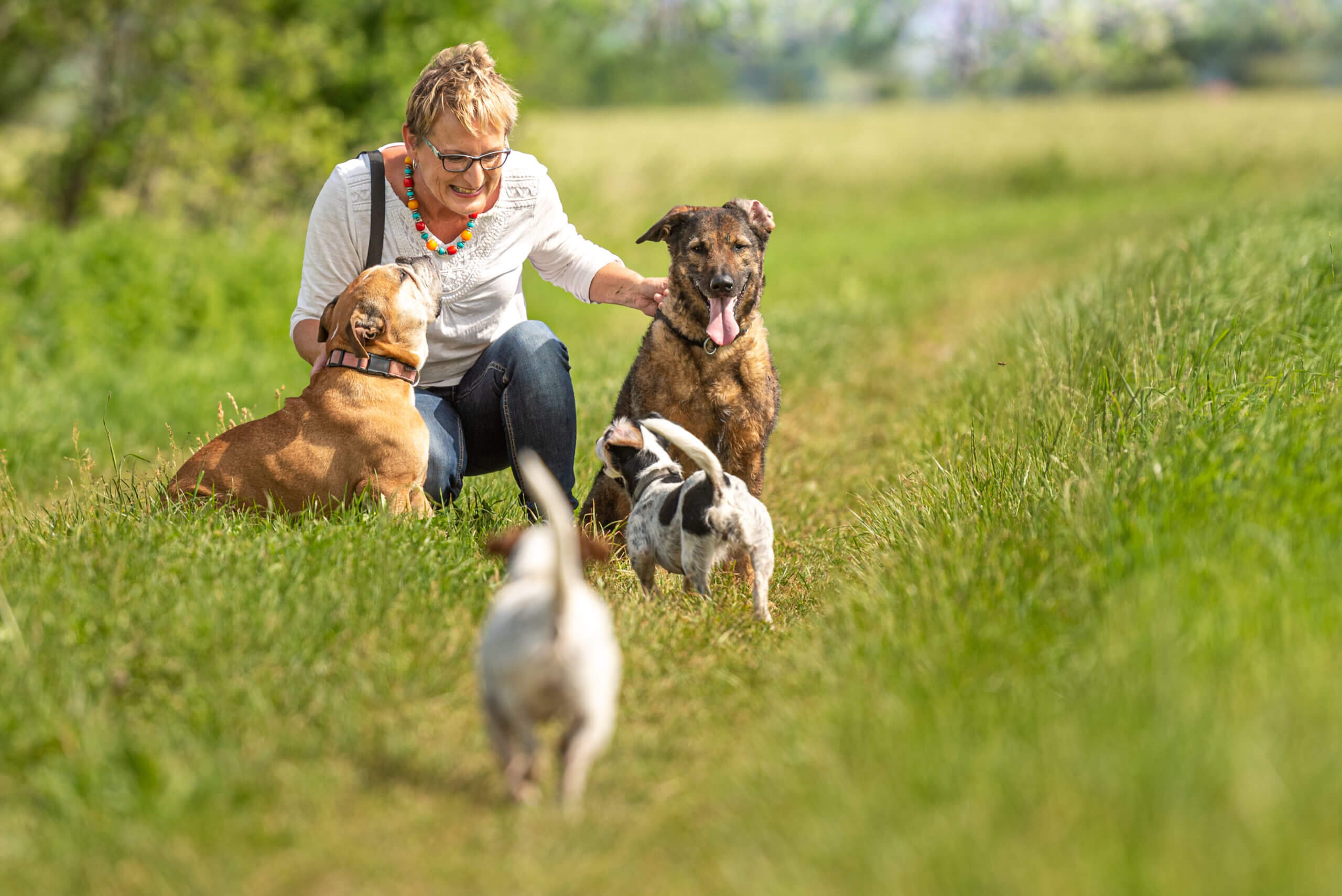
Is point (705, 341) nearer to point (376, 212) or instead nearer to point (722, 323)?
point (722, 323)

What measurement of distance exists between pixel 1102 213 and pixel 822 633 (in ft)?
62.4

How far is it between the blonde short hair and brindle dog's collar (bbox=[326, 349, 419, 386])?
0.87 m

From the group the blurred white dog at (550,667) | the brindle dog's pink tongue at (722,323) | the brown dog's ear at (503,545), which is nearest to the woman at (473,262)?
the brindle dog's pink tongue at (722,323)

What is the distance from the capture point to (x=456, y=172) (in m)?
4.08

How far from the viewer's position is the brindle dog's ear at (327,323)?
4.03 m

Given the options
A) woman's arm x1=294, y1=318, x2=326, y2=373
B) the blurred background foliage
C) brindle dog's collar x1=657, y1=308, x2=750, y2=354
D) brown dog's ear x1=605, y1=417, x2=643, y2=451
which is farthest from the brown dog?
the blurred background foliage

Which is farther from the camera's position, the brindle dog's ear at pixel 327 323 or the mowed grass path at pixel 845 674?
the brindle dog's ear at pixel 327 323

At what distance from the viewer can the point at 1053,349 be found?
5656mm

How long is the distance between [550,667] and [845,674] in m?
0.90

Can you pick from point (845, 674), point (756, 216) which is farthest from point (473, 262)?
point (845, 674)

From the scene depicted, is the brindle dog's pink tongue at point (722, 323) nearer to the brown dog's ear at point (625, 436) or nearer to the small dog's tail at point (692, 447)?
the brown dog's ear at point (625, 436)

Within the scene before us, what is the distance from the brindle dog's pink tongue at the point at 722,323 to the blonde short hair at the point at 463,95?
1.13 meters

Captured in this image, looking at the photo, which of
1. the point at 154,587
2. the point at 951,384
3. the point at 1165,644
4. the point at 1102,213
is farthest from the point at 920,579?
the point at 1102,213

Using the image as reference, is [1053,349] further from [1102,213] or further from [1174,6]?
[1174,6]
